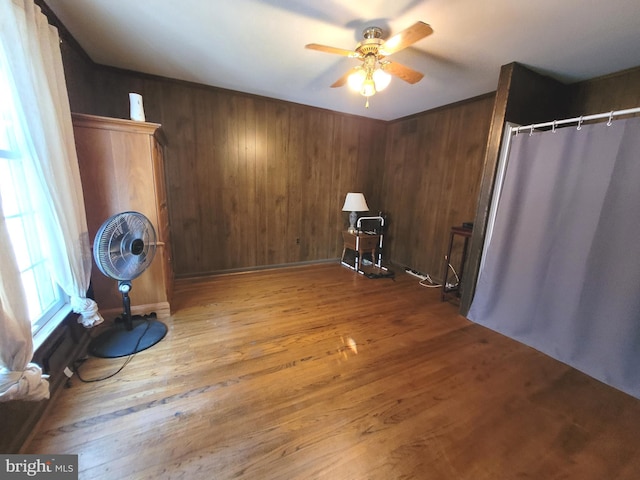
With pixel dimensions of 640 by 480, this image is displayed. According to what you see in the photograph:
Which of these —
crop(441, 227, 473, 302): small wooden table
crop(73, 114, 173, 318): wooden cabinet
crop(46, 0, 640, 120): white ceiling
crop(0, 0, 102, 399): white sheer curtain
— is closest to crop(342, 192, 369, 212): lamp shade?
crop(441, 227, 473, 302): small wooden table

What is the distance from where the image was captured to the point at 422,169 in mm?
3672

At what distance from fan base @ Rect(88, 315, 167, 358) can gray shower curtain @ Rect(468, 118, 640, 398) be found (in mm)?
3010

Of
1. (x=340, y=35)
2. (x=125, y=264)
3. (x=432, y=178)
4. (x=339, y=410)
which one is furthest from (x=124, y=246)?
(x=432, y=178)

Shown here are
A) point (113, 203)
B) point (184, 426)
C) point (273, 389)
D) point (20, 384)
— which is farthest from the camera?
point (113, 203)

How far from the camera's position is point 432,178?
3.54 metres

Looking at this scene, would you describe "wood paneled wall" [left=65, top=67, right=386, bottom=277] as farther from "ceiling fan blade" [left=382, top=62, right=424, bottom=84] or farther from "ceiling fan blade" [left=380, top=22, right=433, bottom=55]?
"ceiling fan blade" [left=380, top=22, right=433, bottom=55]

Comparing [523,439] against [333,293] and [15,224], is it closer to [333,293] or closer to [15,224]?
[333,293]

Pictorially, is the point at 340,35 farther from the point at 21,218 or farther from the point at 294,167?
the point at 21,218

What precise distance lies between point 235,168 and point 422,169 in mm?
2663

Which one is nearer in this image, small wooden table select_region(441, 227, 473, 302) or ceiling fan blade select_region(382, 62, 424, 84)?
ceiling fan blade select_region(382, 62, 424, 84)

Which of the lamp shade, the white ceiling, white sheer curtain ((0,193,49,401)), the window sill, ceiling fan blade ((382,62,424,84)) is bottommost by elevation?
the window sill

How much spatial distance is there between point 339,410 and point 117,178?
2338 mm

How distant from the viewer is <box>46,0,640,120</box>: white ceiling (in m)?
1.55

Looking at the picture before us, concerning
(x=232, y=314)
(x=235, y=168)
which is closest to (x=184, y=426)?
(x=232, y=314)
